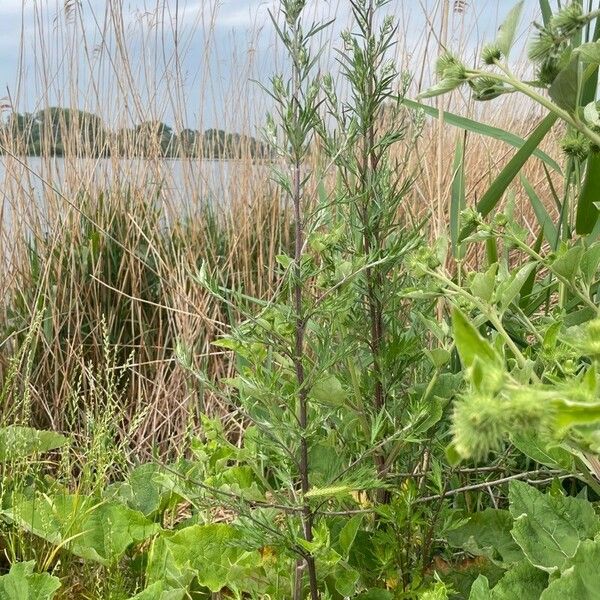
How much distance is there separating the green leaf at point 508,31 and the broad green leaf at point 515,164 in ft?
0.97

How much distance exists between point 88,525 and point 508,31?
0.90 metres

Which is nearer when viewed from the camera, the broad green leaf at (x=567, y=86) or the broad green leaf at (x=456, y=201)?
the broad green leaf at (x=567, y=86)

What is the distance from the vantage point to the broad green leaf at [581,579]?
1.99 feet

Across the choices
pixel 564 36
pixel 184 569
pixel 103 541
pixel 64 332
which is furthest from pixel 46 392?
pixel 564 36

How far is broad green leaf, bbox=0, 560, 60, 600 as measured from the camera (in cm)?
89

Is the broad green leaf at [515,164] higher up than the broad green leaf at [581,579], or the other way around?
the broad green leaf at [515,164]

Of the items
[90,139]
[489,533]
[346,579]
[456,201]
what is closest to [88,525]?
[346,579]

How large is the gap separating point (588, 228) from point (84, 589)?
0.89 metres

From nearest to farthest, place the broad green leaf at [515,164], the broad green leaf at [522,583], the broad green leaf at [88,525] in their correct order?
the broad green leaf at [522,583] < the broad green leaf at [515,164] < the broad green leaf at [88,525]

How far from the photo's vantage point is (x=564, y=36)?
0.46 m

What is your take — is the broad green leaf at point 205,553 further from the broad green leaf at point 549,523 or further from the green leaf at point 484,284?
the green leaf at point 484,284

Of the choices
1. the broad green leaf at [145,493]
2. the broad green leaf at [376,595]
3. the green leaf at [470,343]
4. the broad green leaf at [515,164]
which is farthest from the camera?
the broad green leaf at [145,493]

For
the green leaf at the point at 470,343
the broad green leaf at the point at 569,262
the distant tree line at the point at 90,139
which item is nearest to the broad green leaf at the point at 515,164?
the broad green leaf at the point at 569,262

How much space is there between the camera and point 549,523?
75cm
